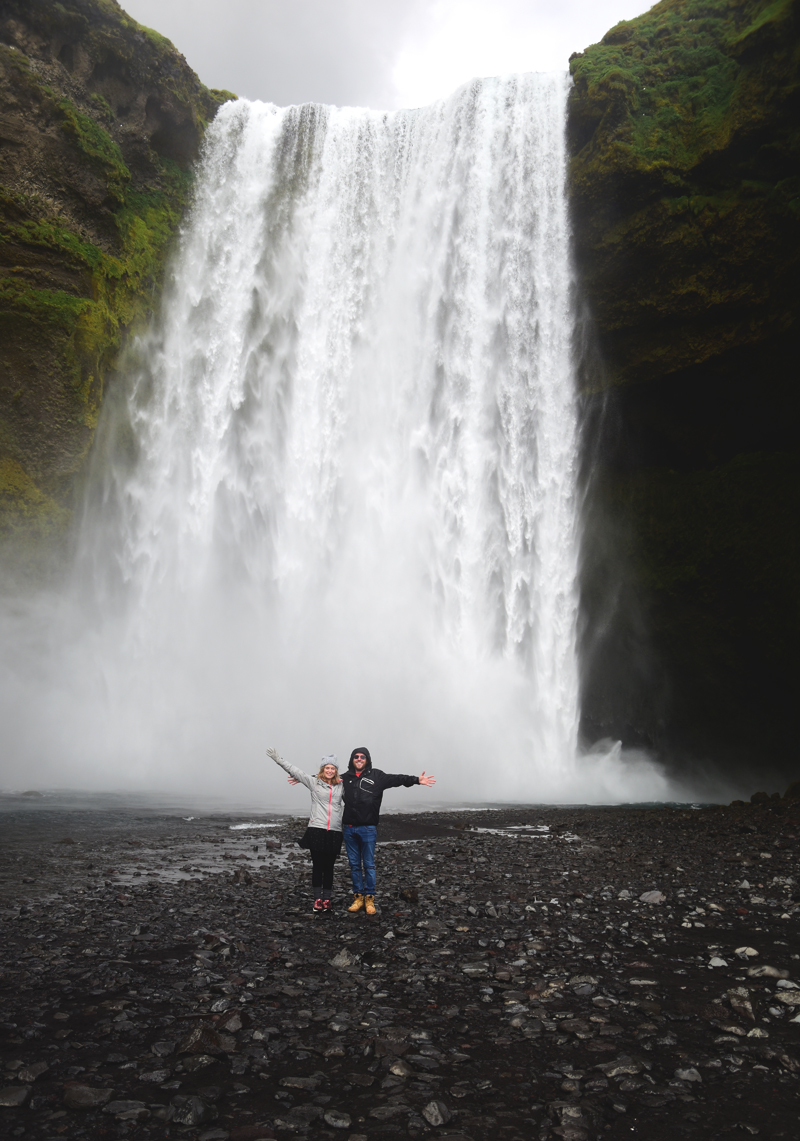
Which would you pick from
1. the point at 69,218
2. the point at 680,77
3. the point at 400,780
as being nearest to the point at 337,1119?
the point at 400,780

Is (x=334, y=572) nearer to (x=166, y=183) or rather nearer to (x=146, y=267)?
(x=146, y=267)

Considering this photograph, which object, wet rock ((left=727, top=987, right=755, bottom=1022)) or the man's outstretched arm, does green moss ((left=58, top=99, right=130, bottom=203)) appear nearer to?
the man's outstretched arm

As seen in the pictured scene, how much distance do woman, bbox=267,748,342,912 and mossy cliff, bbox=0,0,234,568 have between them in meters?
17.8

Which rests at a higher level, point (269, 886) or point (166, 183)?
point (166, 183)

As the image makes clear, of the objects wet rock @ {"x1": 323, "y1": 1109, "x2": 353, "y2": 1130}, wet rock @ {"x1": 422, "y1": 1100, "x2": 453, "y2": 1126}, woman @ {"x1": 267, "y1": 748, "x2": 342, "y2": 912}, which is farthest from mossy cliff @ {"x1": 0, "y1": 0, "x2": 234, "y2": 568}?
wet rock @ {"x1": 422, "y1": 1100, "x2": 453, "y2": 1126}

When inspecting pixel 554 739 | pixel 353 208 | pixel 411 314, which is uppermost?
pixel 353 208

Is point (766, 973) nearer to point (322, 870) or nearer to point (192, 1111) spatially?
point (192, 1111)

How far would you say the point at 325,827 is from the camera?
696 cm

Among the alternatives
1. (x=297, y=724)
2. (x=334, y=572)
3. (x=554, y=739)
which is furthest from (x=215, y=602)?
(x=554, y=739)

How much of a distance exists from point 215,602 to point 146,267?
1290 cm

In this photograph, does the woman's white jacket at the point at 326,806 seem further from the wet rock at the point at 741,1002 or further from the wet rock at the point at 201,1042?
the wet rock at the point at 741,1002

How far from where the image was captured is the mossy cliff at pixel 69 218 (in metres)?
21.4

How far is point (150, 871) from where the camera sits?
8445 millimetres

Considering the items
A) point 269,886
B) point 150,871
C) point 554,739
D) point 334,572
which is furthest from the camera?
point 334,572
